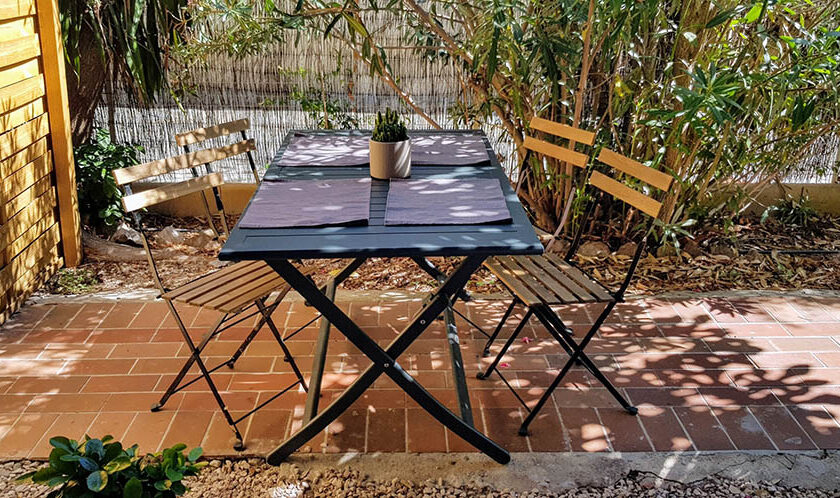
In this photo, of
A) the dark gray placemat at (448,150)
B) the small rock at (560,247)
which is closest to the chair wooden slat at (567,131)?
the dark gray placemat at (448,150)

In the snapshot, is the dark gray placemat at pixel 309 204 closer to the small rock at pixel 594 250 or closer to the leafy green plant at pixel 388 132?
the leafy green plant at pixel 388 132

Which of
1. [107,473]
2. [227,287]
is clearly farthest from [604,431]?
[107,473]

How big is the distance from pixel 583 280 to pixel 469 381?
2.23ft

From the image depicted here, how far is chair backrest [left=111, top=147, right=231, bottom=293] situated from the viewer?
279 centimetres

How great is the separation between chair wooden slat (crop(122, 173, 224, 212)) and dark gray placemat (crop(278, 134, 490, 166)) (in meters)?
0.32

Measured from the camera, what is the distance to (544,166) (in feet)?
14.8

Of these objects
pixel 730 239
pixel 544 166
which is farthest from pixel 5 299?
pixel 730 239

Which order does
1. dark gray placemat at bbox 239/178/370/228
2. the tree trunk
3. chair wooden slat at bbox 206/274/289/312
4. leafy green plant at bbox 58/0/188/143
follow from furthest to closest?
the tree trunk < leafy green plant at bbox 58/0/188/143 < chair wooden slat at bbox 206/274/289/312 < dark gray placemat at bbox 239/178/370/228

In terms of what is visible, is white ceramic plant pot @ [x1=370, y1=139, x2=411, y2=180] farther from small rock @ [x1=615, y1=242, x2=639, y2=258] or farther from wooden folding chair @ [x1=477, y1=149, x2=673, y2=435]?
small rock @ [x1=615, y1=242, x2=639, y2=258]

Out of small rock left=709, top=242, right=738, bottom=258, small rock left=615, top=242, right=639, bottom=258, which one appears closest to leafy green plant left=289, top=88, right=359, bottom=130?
small rock left=615, top=242, right=639, bottom=258

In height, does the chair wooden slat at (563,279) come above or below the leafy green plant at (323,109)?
below

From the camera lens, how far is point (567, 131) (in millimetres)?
3330

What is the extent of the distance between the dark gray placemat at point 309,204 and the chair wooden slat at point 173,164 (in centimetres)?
43

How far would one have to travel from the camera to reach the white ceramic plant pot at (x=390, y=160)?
2.96 metres
